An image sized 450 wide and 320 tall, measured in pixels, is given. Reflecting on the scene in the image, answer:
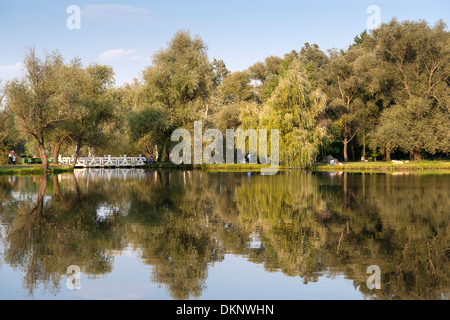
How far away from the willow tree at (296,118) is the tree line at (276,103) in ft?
0.33

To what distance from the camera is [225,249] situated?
1018 cm

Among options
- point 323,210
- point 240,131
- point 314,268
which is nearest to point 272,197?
point 323,210

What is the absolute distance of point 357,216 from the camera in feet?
47.9

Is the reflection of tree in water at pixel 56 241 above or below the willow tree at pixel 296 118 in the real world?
below

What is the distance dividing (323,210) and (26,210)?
407 inches

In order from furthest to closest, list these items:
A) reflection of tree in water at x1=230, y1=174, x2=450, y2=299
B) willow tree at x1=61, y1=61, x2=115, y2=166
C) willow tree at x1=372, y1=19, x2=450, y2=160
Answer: willow tree at x1=372, y1=19, x2=450, y2=160, willow tree at x1=61, y1=61, x2=115, y2=166, reflection of tree in water at x1=230, y1=174, x2=450, y2=299

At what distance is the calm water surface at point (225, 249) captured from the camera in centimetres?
739

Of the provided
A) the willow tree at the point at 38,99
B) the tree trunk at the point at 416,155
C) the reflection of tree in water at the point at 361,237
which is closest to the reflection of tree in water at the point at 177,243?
the reflection of tree in water at the point at 361,237

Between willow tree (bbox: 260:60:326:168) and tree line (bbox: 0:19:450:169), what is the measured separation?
0.33ft

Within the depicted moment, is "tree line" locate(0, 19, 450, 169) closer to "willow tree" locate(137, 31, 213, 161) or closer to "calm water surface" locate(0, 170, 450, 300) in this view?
"willow tree" locate(137, 31, 213, 161)

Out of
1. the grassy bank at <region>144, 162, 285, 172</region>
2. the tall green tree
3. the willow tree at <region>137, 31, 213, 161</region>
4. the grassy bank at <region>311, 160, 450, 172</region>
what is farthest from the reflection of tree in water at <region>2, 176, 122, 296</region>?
the grassy bank at <region>311, 160, 450, 172</region>

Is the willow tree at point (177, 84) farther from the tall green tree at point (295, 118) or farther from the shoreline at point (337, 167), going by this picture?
the tall green tree at point (295, 118)

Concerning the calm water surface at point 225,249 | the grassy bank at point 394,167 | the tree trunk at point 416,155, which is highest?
the tree trunk at point 416,155

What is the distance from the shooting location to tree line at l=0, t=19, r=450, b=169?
137 ft
